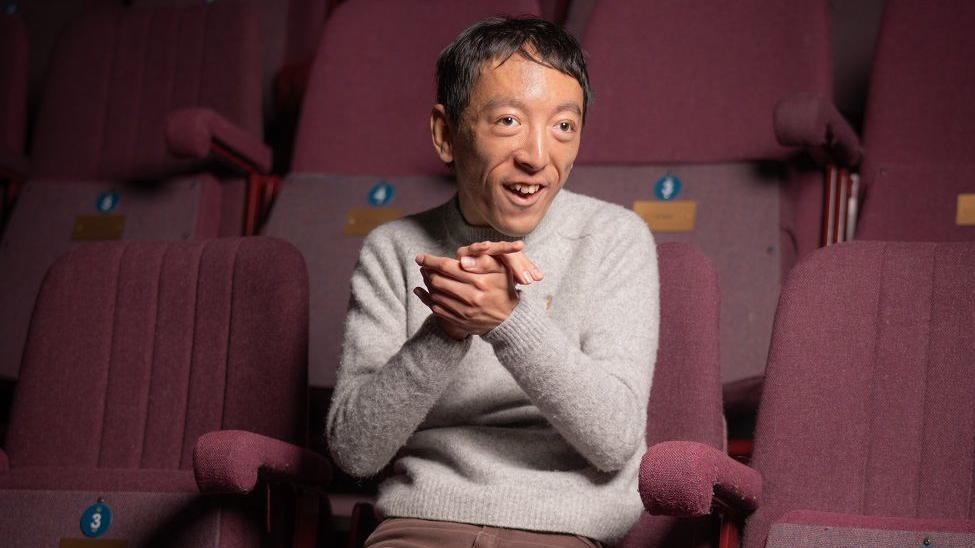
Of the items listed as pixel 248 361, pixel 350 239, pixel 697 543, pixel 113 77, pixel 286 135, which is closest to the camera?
pixel 697 543

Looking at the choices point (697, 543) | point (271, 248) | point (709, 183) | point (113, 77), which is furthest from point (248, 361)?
point (113, 77)

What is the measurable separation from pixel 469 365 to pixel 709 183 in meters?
0.68

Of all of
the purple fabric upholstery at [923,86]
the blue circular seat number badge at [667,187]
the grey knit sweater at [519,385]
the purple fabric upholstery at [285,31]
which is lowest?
the grey knit sweater at [519,385]

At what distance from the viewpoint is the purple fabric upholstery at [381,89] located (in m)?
1.93

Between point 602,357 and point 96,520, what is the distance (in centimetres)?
55

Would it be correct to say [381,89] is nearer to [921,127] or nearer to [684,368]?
[921,127]

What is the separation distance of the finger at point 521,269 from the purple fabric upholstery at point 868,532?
0.29 meters

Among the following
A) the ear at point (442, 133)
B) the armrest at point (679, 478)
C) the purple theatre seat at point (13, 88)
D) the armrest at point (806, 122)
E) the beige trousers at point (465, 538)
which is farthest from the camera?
the purple theatre seat at point (13, 88)

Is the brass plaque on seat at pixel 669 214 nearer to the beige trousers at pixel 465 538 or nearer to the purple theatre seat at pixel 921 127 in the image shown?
the purple theatre seat at pixel 921 127

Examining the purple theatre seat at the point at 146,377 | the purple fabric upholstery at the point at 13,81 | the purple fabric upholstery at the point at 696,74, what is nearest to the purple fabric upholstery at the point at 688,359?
the purple theatre seat at the point at 146,377

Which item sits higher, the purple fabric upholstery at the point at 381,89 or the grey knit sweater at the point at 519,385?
the purple fabric upholstery at the point at 381,89

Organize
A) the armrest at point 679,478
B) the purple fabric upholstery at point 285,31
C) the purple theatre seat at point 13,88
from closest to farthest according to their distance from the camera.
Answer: the armrest at point 679,478
the purple theatre seat at point 13,88
the purple fabric upholstery at point 285,31

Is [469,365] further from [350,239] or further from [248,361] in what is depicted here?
[350,239]

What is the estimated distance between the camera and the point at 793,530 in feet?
3.22
